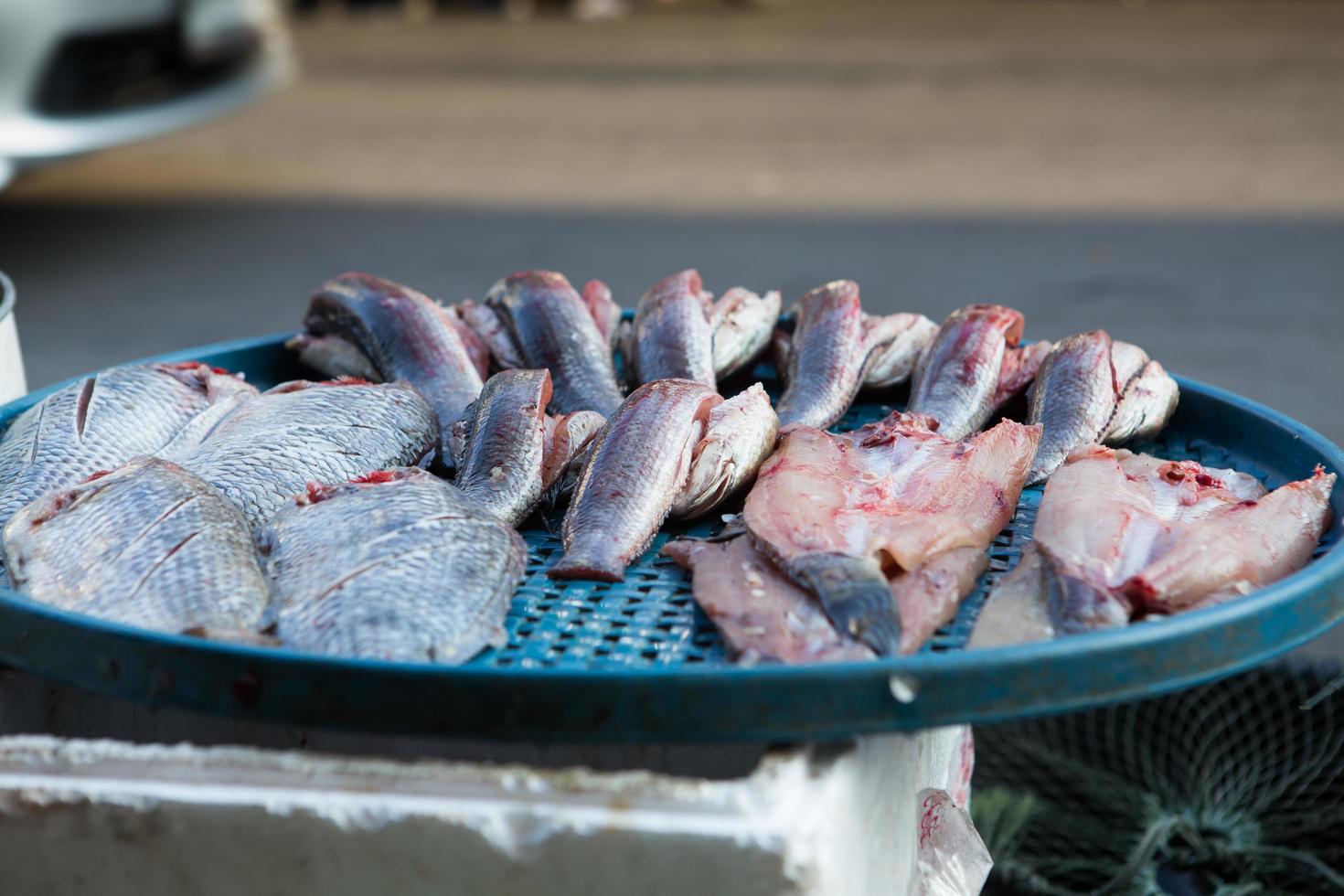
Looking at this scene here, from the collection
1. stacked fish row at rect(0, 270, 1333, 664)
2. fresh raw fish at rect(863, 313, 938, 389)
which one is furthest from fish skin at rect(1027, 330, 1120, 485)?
fresh raw fish at rect(863, 313, 938, 389)

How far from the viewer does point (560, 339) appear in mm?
2979

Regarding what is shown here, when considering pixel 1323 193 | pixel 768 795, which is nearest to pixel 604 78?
pixel 1323 193

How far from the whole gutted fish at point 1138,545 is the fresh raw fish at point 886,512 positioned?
0.08 m

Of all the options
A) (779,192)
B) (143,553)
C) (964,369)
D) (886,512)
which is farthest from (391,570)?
(779,192)

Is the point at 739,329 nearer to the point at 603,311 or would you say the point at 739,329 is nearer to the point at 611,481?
the point at 603,311

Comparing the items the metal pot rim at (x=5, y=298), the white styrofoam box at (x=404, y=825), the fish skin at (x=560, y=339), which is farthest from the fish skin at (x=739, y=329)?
the metal pot rim at (x=5, y=298)

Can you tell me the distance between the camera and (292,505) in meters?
2.18

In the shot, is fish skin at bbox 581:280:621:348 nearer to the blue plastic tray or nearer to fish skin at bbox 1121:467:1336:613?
the blue plastic tray

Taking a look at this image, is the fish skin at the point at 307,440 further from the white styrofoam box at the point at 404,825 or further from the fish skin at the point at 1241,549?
the fish skin at the point at 1241,549

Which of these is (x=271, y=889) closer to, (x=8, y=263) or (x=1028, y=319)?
(x=1028, y=319)

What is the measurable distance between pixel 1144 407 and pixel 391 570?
5.04ft

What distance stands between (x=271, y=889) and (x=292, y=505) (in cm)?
61

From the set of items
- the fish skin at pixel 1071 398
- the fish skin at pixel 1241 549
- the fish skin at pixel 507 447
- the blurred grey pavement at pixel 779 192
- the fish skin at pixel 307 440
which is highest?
the fish skin at pixel 1241 549

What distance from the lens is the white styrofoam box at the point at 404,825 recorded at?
1671mm
